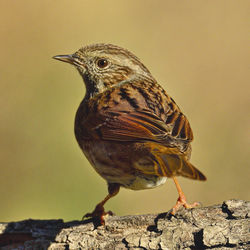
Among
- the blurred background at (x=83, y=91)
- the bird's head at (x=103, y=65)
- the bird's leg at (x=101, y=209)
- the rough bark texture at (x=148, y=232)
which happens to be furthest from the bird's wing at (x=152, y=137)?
the blurred background at (x=83, y=91)

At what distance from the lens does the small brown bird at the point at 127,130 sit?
4797mm

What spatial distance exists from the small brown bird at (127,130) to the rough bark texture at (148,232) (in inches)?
7.2

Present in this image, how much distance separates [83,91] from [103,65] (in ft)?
12.3

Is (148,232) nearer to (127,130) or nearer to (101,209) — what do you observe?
(101,209)

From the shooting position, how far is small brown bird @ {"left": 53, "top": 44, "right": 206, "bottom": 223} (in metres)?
4.80

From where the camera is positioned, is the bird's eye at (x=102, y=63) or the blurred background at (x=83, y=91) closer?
the bird's eye at (x=102, y=63)

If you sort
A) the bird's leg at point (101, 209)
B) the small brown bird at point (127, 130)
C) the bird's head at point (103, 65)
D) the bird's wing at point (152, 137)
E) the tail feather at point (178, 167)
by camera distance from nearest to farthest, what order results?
the tail feather at point (178, 167) → the bird's wing at point (152, 137) → the small brown bird at point (127, 130) → the bird's leg at point (101, 209) → the bird's head at point (103, 65)

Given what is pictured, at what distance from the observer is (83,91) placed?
1001cm

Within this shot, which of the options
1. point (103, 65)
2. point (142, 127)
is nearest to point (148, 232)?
point (142, 127)

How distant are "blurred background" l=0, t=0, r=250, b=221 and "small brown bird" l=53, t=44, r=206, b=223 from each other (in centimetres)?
240

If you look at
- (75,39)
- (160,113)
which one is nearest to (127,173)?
(160,113)

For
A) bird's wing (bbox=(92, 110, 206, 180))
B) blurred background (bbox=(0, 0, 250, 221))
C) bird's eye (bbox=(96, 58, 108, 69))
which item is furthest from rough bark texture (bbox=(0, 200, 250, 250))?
blurred background (bbox=(0, 0, 250, 221))

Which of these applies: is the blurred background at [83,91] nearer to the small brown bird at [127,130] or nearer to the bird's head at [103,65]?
the bird's head at [103,65]

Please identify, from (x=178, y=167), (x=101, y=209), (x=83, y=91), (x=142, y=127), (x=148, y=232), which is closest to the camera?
(x=178, y=167)
